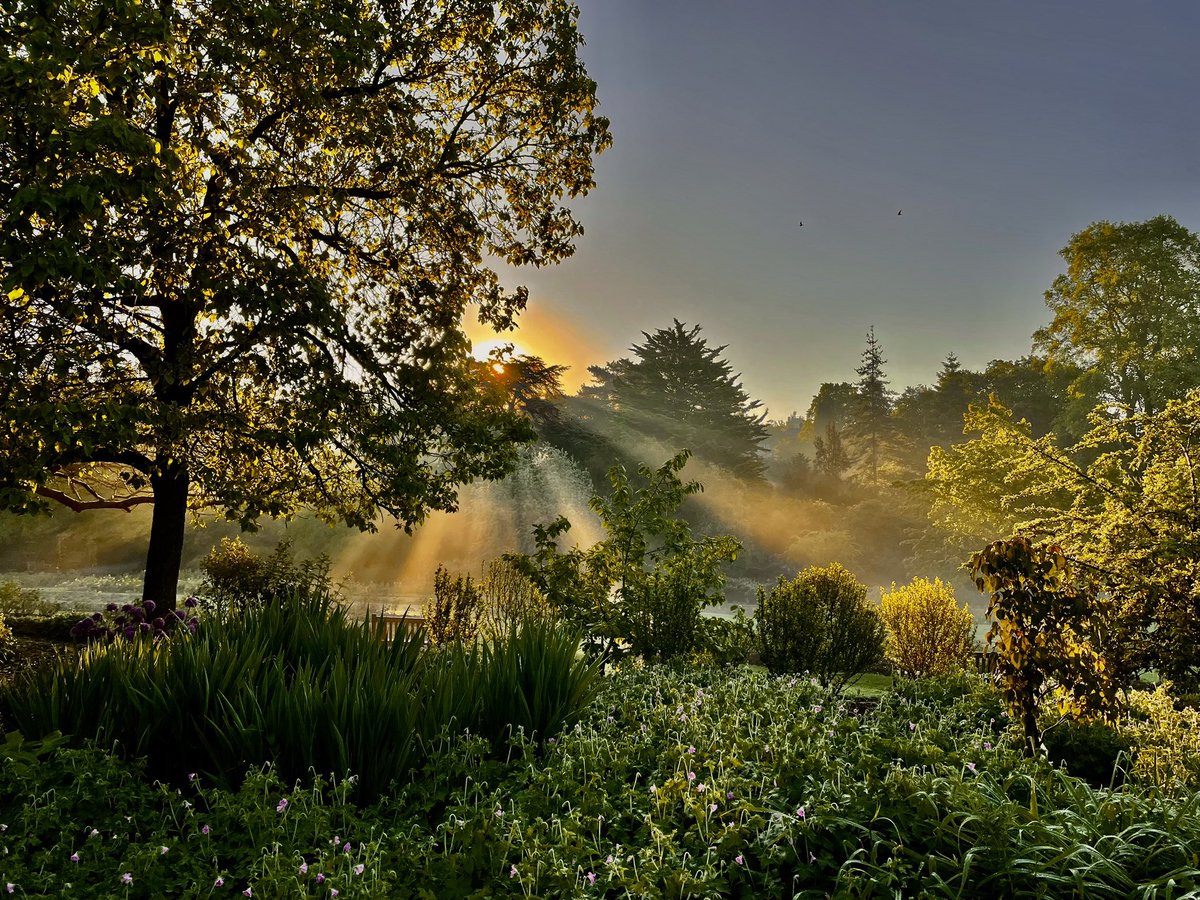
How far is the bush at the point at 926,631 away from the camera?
10133 mm

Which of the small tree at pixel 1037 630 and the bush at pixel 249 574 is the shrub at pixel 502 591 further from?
the small tree at pixel 1037 630

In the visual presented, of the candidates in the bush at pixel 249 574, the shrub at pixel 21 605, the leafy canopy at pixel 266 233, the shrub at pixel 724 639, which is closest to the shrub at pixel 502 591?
the leafy canopy at pixel 266 233

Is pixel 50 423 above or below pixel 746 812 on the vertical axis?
above

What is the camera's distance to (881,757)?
3666 mm

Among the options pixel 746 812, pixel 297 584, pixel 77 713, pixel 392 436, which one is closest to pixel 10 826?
pixel 77 713

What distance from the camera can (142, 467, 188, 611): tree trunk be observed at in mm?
9719

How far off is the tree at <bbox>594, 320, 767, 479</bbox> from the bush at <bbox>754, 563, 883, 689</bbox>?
105ft

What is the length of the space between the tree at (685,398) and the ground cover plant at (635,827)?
37214 millimetres

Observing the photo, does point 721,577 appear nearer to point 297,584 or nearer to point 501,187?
point 501,187

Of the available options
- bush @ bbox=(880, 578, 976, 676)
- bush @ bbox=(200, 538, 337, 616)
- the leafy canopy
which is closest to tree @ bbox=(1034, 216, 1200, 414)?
bush @ bbox=(880, 578, 976, 676)

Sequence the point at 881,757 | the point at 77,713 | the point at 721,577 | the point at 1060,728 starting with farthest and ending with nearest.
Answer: the point at 721,577, the point at 1060,728, the point at 77,713, the point at 881,757

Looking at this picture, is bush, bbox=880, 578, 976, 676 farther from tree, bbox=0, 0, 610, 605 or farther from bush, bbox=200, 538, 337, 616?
bush, bbox=200, 538, 337, 616

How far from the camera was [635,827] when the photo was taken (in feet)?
10.8

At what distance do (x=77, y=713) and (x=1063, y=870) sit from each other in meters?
5.03
